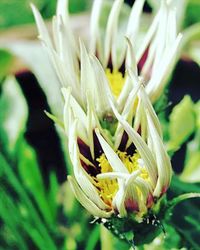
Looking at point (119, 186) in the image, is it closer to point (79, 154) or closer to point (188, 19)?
point (79, 154)

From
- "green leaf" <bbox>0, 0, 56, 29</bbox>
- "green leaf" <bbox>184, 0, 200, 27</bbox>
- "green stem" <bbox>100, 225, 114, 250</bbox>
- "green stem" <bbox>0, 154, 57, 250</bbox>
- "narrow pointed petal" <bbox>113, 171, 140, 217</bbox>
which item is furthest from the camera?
"green leaf" <bbox>0, 0, 56, 29</bbox>

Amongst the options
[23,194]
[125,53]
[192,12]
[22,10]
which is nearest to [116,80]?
[125,53]

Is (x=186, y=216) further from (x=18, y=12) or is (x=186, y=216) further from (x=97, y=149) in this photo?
(x=18, y=12)

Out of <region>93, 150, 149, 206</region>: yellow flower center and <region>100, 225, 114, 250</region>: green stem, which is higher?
<region>93, 150, 149, 206</region>: yellow flower center

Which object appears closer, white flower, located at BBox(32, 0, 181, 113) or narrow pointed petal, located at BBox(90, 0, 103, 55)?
white flower, located at BBox(32, 0, 181, 113)

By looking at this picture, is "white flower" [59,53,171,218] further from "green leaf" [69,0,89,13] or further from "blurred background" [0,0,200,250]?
"green leaf" [69,0,89,13]

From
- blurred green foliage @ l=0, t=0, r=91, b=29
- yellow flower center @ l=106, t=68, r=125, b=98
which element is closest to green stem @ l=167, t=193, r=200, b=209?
yellow flower center @ l=106, t=68, r=125, b=98

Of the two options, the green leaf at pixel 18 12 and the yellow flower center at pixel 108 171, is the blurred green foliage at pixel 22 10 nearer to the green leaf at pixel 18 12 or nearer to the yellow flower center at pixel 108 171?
the green leaf at pixel 18 12
